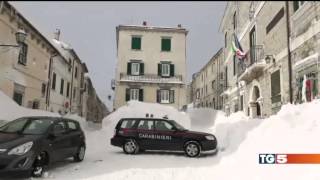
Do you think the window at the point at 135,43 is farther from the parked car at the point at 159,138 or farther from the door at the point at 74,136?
the door at the point at 74,136

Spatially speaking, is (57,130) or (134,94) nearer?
(57,130)

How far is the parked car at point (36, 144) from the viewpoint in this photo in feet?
25.9

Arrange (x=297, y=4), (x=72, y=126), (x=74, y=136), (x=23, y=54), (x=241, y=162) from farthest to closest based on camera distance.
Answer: (x=23, y=54) < (x=297, y=4) < (x=72, y=126) < (x=74, y=136) < (x=241, y=162)

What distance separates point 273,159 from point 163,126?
18.8 ft

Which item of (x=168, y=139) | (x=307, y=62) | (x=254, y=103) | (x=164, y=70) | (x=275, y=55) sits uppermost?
(x=164, y=70)

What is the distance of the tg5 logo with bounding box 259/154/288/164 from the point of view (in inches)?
336

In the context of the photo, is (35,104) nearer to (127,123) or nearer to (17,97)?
(17,97)

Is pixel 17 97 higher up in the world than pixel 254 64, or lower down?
lower down

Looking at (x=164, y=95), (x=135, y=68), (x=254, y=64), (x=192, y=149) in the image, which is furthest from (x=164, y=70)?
(x=192, y=149)

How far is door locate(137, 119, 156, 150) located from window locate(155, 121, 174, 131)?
211 millimetres

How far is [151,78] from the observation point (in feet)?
130

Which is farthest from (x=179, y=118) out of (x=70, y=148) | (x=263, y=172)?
(x=263, y=172)

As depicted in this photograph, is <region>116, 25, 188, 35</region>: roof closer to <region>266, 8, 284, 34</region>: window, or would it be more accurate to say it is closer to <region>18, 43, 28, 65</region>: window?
<region>18, 43, 28, 65</region>: window

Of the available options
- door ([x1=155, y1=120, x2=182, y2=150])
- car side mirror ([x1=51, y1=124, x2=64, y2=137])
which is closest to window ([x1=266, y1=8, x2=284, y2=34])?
door ([x1=155, y1=120, x2=182, y2=150])
